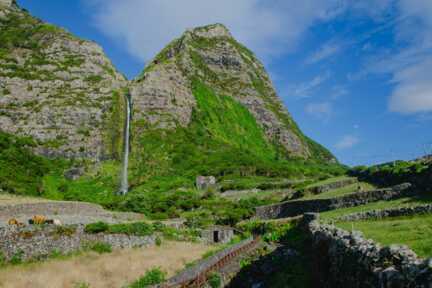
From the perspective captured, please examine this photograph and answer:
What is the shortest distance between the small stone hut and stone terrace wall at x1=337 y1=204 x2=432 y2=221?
21652 millimetres

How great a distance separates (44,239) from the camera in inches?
1320

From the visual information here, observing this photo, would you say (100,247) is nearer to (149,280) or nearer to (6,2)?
(149,280)

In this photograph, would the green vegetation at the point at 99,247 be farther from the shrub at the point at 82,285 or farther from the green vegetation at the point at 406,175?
the green vegetation at the point at 406,175

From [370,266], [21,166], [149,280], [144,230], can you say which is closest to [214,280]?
[149,280]

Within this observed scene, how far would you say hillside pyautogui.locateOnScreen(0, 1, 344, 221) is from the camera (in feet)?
289

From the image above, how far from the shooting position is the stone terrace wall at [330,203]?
38756 millimetres

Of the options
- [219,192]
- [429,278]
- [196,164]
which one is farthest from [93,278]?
[196,164]

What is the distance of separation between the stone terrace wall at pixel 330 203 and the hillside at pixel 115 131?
4765 millimetres

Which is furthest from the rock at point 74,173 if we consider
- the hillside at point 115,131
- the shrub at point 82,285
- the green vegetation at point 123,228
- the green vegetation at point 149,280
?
the green vegetation at point 149,280

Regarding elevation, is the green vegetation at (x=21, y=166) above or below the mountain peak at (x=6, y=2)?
below

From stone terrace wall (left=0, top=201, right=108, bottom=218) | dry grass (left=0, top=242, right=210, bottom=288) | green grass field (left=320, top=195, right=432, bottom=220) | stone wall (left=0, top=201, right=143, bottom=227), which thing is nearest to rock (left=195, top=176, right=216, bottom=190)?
stone wall (left=0, top=201, right=143, bottom=227)

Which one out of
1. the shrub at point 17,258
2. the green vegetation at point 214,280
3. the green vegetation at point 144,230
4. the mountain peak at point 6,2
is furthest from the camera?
the mountain peak at point 6,2

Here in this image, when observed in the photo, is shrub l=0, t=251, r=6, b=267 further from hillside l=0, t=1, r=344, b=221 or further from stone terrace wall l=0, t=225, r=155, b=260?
hillside l=0, t=1, r=344, b=221

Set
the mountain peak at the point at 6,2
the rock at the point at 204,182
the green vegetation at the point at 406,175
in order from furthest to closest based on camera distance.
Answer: the mountain peak at the point at 6,2
the rock at the point at 204,182
the green vegetation at the point at 406,175
